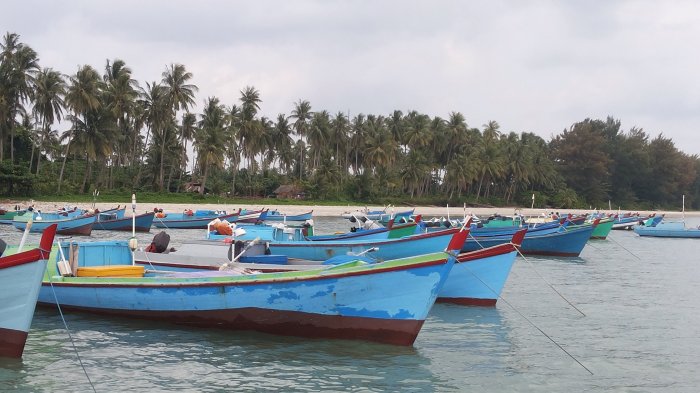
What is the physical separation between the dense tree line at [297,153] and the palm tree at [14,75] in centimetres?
11

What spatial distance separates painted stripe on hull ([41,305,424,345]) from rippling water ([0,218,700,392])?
0.19 m

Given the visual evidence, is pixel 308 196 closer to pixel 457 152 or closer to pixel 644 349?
pixel 457 152

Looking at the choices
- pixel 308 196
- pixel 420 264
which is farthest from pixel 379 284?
pixel 308 196

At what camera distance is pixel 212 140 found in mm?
74500

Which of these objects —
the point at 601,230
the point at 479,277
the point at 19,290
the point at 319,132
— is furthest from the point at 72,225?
the point at 319,132

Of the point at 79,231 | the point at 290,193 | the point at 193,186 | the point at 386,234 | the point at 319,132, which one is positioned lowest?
the point at 79,231

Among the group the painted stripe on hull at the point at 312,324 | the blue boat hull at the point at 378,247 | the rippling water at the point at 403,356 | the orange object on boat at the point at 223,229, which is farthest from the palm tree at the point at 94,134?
the painted stripe on hull at the point at 312,324

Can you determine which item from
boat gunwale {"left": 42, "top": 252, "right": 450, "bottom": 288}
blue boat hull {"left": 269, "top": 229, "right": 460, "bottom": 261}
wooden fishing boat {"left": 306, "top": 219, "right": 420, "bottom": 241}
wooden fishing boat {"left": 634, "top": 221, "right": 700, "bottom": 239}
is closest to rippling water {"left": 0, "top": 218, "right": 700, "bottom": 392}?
boat gunwale {"left": 42, "top": 252, "right": 450, "bottom": 288}

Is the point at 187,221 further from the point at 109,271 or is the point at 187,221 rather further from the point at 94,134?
the point at 109,271

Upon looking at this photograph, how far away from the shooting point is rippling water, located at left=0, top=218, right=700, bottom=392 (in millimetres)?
11312

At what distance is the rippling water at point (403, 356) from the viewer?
37.1 ft

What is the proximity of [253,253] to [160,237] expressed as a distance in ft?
8.91

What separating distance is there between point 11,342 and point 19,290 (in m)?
1.09

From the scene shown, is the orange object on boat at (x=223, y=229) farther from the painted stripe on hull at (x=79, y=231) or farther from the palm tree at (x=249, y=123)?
the palm tree at (x=249, y=123)
